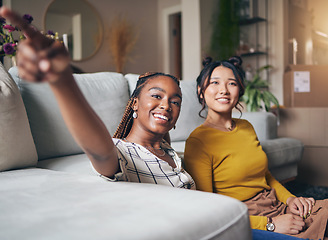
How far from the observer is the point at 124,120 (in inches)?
37.5

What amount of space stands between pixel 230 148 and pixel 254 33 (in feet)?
14.0

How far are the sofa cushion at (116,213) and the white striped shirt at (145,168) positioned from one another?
0.08 metres

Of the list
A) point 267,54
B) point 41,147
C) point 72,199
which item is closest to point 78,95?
point 72,199

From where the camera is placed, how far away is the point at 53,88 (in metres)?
0.49

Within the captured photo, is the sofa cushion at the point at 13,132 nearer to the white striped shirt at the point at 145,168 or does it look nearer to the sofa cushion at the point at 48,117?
the sofa cushion at the point at 48,117

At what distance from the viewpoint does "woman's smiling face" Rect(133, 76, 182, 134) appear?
2.86 feet

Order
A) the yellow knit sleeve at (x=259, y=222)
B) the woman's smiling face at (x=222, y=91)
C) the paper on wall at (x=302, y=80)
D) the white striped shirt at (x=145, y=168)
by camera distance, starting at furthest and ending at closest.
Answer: the paper on wall at (x=302, y=80)
the woman's smiling face at (x=222, y=91)
the yellow knit sleeve at (x=259, y=222)
the white striped shirt at (x=145, y=168)

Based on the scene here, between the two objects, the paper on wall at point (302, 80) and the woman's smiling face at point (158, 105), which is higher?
the paper on wall at point (302, 80)

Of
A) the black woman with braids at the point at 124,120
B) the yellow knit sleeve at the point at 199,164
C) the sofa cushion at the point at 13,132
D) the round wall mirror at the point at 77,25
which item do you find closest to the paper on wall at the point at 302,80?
the yellow knit sleeve at the point at 199,164

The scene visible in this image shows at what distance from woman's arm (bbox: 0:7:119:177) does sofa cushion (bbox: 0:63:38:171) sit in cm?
52

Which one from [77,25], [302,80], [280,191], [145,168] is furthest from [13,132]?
[77,25]

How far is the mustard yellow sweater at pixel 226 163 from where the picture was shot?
1.05 m

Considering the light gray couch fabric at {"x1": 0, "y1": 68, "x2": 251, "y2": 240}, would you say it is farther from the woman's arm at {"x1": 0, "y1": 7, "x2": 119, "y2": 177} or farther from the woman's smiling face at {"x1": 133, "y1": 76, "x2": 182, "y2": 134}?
the woman's smiling face at {"x1": 133, "y1": 76, "x2": 182, "y2": 134}

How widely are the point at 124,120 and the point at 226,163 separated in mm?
397
